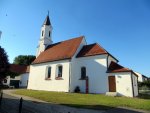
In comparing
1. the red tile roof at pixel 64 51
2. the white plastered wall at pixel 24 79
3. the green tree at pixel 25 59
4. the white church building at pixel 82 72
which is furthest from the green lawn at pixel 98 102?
the green tree at pixel 25 59

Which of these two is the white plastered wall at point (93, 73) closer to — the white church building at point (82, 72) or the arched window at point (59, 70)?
the white church building at point (82, 72)

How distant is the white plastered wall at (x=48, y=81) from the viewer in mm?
26375

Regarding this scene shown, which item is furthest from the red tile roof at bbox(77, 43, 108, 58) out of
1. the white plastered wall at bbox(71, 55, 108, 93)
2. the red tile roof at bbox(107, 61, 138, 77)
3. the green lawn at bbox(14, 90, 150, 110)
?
the green lawn at bbox(14, 90, 150, 110)

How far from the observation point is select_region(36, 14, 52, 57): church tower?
1468 inches

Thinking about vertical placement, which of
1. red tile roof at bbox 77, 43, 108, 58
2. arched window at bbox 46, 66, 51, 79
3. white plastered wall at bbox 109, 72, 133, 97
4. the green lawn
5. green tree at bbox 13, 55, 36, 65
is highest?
green tree at bbox 13, 55, 36, 65

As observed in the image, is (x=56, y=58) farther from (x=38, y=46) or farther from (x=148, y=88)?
(x=148, y=88)

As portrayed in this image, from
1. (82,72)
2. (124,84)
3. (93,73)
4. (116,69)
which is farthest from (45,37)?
(124,84)

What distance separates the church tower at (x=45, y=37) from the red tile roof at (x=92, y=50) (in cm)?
1169

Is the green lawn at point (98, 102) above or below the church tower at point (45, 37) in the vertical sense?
below

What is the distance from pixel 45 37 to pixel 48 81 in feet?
42.0

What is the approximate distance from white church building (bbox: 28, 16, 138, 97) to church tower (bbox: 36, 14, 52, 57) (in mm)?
5618

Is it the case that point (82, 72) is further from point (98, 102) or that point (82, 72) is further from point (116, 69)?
point (98, 102)

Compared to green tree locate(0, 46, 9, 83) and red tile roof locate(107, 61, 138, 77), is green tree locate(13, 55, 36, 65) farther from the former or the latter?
green tree locate(0, 46, 9, 83)

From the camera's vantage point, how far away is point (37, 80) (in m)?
31.3
